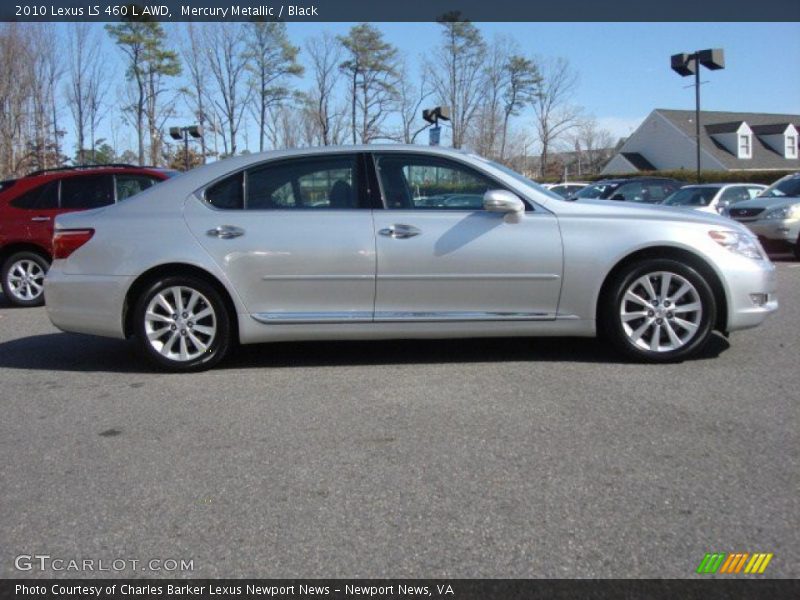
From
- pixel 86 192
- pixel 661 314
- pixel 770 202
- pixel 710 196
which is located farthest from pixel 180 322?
pixel 710 196

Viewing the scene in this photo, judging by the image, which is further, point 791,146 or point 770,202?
point 791,146

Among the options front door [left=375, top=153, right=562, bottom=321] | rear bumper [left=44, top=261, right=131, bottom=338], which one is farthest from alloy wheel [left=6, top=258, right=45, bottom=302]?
front door [left=375, top=153, right=562, bottom=321]

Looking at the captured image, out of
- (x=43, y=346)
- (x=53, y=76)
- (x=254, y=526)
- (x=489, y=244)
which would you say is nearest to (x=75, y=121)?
(x=53, y=76)

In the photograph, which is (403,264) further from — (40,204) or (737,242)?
(40,204)

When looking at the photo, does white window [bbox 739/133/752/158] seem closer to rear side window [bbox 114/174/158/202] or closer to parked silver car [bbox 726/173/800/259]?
parked silver car [bbox 726/173/800/259]

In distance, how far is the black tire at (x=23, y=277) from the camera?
9.68m

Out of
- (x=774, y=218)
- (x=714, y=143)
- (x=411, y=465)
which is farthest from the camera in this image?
(x=714, y=143)

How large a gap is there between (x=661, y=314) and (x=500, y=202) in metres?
1.39

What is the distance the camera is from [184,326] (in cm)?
552
